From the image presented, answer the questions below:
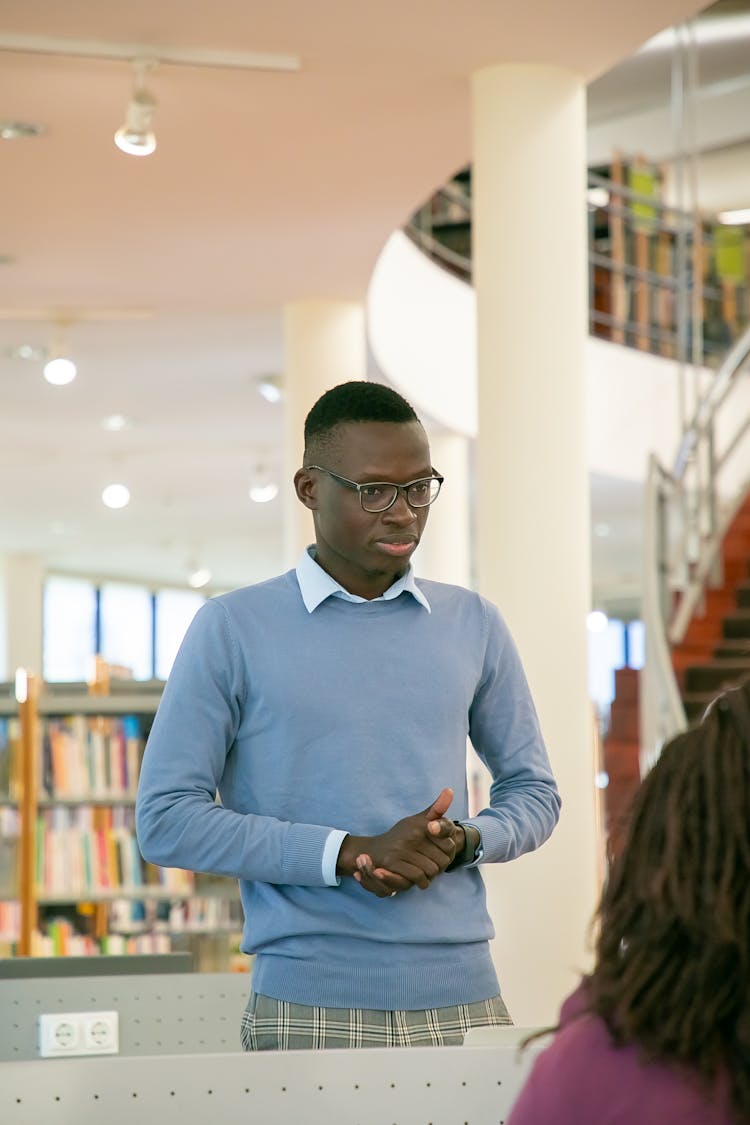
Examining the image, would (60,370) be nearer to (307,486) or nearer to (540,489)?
(540,489)

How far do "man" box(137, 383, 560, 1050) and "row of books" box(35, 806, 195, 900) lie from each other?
448cm

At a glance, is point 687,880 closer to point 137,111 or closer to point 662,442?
point 137,111

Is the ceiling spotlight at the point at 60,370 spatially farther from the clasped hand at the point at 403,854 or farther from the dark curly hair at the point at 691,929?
the dark curly hair at the point at 691,929

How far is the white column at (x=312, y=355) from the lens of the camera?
7887mm

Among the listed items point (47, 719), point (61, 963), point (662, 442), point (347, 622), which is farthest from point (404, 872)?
point (662, 442)

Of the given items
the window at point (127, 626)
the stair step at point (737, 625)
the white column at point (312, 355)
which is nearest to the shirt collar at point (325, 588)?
the stair step at point (737, 625)

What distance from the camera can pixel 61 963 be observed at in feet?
11.0

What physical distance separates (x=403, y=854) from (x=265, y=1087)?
326mm

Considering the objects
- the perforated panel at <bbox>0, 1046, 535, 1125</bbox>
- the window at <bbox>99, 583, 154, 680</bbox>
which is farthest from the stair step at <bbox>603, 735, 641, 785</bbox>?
the window at <bbox>99, 583, 154, 680</bbox>

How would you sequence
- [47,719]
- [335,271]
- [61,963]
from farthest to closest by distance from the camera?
[335,271]
[47,719]
[61,963]

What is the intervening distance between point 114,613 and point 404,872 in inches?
810

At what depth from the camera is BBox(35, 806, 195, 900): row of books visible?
6492 millimetres

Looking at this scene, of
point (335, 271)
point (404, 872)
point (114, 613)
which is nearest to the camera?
point (404, 872)

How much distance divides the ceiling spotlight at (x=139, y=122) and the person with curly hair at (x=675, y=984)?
4.05 metres
